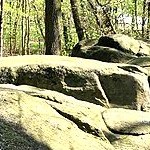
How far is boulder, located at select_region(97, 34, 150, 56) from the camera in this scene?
469 inches

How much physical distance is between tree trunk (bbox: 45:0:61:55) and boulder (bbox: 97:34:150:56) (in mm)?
1816

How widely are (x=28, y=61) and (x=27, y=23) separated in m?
25.5

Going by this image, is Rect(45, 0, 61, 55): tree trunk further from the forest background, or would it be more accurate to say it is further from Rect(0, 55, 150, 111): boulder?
the forest background

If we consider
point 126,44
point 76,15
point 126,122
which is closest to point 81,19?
point 76,15

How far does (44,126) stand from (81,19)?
16.2 metres

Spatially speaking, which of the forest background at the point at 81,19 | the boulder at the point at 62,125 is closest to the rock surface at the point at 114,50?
the forest background at the point at 81,19

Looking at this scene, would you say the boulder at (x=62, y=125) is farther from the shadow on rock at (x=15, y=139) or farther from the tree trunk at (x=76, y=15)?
the tree trunk at (x=76, y=15)

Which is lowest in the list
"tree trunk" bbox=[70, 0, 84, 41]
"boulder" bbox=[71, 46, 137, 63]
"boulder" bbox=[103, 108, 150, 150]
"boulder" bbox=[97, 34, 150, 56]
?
"boulder" bbox=[103, 108, 150, 150]

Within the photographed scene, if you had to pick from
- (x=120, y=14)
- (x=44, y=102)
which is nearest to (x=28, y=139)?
(x=44, y=102)

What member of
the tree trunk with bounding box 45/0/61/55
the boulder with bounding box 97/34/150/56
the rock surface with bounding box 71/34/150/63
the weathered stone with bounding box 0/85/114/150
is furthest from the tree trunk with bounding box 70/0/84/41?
the weathered stone with bounding box 0/85/114/150

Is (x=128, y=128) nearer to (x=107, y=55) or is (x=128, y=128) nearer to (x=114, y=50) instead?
(x=107, y=55)

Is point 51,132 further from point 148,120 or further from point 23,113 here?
point 148,120

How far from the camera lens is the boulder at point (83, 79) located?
6824mm

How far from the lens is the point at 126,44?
39.7 feet
